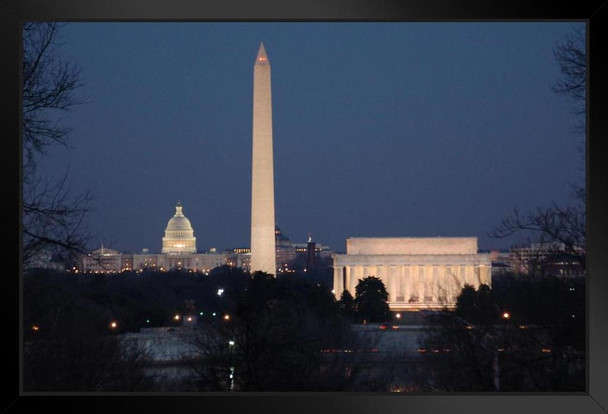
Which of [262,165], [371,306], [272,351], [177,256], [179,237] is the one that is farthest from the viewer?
[179,237]

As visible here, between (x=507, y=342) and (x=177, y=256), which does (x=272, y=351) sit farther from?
(x=177, y=256)

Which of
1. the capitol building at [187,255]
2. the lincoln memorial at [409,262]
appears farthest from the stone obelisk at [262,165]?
the lincoln memorial at [409,262]

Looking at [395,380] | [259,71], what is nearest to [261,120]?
Answer: [259,71]

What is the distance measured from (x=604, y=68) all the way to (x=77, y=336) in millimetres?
14542

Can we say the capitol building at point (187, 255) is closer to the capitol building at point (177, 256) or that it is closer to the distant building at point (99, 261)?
the capitol building at point (177, 256)

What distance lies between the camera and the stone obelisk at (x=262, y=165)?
40.6 m

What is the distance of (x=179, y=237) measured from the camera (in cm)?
8012

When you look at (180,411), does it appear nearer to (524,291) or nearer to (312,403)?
(312,403)

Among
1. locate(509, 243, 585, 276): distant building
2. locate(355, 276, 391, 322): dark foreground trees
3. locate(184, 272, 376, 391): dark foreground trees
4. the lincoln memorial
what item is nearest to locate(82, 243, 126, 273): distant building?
locate(184, 272, 376, 391): dark foreground trees

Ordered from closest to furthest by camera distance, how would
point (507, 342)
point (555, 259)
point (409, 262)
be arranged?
point (555, 259), point (507, 342), point (409, 262)

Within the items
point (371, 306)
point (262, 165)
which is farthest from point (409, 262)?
point (262, 165)

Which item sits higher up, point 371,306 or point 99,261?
point 99,261

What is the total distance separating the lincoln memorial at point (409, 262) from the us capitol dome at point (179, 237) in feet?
73.8

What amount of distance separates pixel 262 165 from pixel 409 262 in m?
20.2
